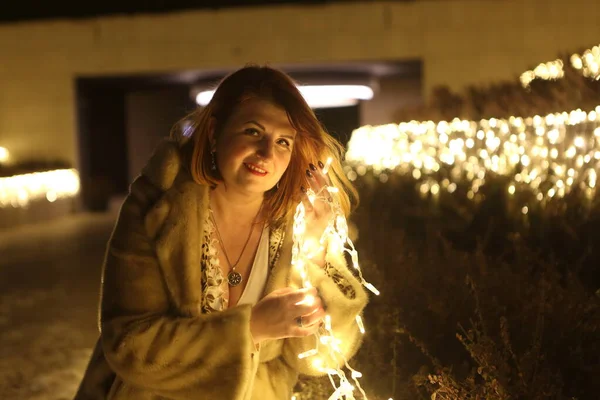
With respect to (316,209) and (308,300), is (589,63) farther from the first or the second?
(308,300)

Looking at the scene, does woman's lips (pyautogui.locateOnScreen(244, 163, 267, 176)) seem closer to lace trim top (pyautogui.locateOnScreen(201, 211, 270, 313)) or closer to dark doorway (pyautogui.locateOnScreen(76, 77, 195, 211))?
lace trim top (pyautogui.locateOnScreen(201, 211, 270, 313))

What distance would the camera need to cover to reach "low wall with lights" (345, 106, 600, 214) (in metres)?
5.59

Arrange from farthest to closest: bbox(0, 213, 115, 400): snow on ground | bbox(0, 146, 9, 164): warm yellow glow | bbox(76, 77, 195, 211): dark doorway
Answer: bbox(76, 77, 195, 211): dark doorway
bbox(0, 146, 9, 164): warm yellow glow
bbox(0, 213, 115, 400): snow on ground

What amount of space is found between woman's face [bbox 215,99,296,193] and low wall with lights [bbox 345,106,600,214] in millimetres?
3487

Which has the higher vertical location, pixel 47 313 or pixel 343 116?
pixel 343 116

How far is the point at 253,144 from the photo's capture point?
2.25 metres

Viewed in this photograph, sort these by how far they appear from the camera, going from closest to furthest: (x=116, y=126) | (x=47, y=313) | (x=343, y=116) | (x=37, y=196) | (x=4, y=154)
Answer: (x=47, y=313), (x=37, y=196), (x=4, y=154), (x=116, y=126), (x=343, y=116)

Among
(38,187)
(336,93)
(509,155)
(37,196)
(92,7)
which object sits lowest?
(37,196)

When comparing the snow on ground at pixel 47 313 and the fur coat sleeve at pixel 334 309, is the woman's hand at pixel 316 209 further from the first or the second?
the snow on ground at pixel 47 313

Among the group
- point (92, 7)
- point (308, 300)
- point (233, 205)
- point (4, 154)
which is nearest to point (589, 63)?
point (233, 205)

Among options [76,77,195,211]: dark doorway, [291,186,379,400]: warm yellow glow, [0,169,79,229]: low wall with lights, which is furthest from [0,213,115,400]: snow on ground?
[76,77,195,211]: dark doorway

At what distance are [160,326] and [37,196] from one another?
572 inches

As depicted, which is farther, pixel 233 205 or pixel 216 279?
pixel 233 205

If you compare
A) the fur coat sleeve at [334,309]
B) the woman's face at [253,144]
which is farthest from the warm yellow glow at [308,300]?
the woman's face at [253,144]
